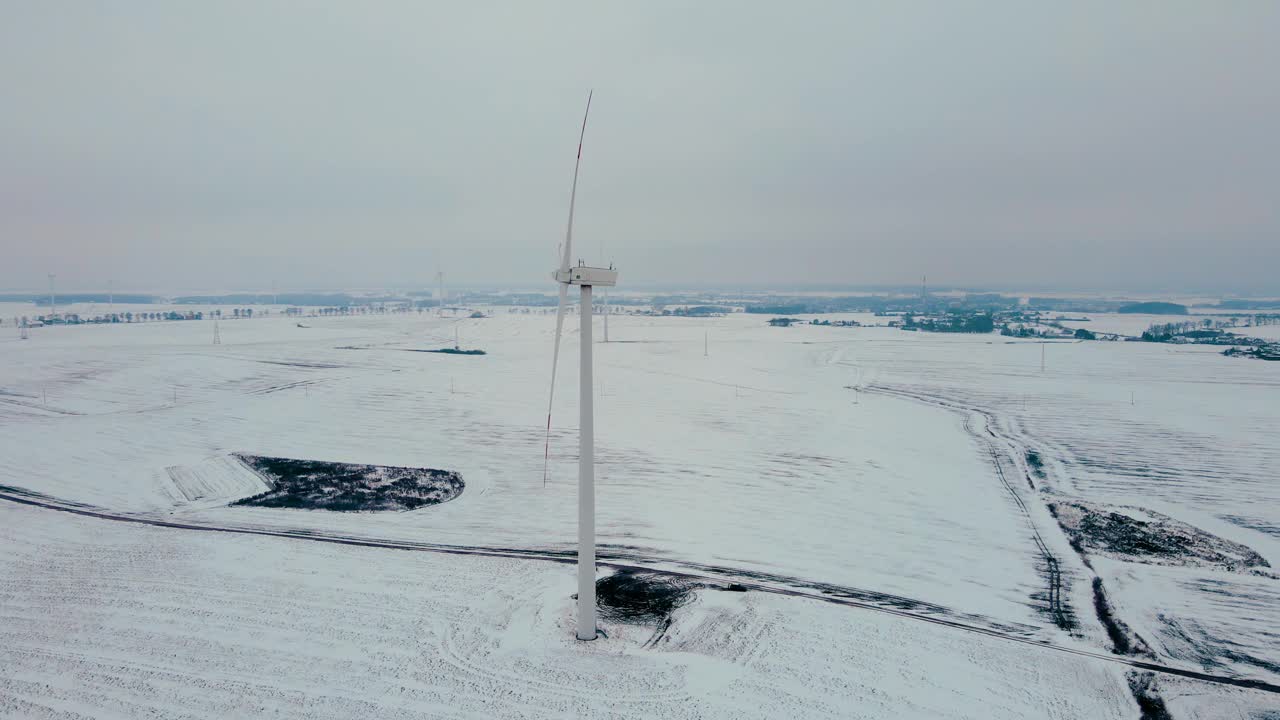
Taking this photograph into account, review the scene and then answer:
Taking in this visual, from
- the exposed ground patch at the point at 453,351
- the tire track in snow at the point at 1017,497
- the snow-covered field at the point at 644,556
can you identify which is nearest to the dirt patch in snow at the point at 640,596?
the snow-covered field at the point at 644,556

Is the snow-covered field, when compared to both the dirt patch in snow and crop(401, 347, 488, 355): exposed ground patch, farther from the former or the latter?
crop(401, 347, 488, 355): exposed ground patch

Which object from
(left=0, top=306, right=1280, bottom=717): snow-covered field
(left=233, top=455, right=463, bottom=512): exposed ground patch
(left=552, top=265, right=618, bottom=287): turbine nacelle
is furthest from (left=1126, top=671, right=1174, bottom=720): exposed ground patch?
(left=233, top=455, right=463, bottom=512): exposed ground patch

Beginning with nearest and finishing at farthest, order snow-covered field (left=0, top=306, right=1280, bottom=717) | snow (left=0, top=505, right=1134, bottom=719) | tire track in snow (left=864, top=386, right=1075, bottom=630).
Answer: snow (left=0, top=505, right=1134, bottom=719) < snow-covered field (left=0, top=306, right=1280, bottom=717) < tire track in snow (left=864, top=386, right=1075, bottom=630)

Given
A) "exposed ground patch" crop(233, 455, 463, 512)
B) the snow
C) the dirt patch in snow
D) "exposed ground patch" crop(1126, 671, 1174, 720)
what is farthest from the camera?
"exposed ground patch" crop(233, 455, 463, 512)

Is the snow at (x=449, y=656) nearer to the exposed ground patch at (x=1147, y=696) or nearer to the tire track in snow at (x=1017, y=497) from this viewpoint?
the exposed ground patch at (x=1147, y=696)

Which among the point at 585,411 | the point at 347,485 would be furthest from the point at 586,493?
the point at 347,485

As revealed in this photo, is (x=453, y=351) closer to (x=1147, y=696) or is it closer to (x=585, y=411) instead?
(x=585, y=411)

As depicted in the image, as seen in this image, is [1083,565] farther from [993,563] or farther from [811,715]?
[811,715]
